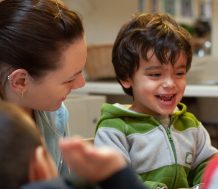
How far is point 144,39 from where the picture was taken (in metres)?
1.28

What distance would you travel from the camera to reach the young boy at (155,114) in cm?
123

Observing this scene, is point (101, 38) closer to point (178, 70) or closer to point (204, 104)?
point (204, 104)

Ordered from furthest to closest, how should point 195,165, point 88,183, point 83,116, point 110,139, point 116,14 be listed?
point 116,14, point 83,116, point 195,165, point 110,139, point 88,183

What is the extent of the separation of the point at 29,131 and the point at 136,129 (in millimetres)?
740

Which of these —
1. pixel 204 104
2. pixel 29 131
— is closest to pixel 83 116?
pixel 204 104

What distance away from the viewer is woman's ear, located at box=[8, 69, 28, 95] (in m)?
1.12

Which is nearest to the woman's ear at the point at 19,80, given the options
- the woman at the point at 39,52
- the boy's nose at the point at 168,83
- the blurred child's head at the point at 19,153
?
the woman at the point at 39,52

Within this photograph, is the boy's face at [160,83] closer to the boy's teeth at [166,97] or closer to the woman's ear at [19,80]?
the boy's teeth at [166,97]

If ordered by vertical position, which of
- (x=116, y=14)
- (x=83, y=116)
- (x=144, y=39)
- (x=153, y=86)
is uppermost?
(x=144, y=39)

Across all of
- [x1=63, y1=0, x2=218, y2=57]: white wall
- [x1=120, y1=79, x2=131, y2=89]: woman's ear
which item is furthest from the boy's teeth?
[x1=63, y1=0, x2=218, y2=57]: white wall

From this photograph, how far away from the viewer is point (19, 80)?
1.14 meters

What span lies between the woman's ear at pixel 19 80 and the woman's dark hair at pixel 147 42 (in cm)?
31

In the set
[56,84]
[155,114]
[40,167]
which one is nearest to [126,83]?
[155,114]

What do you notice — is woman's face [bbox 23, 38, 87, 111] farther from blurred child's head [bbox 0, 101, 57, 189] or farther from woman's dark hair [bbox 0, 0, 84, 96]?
blurred child's head [bbox 0, 101, 57, 189]
